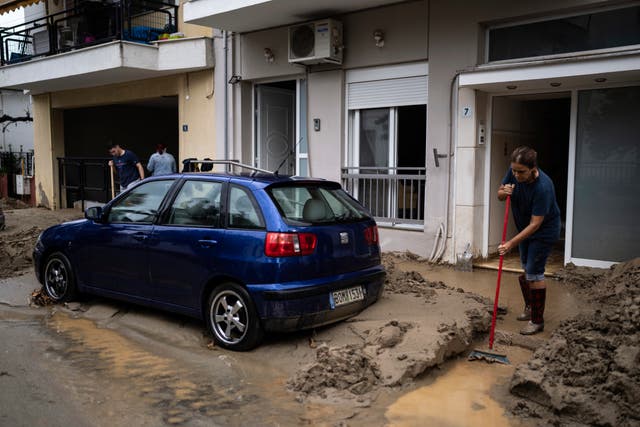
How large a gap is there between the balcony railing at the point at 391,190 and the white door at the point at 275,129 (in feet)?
7.06

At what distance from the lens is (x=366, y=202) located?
10.6 metres

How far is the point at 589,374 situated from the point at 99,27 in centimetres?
1522

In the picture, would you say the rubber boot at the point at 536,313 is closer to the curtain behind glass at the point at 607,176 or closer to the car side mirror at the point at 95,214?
the curtain behind glass at the point at 607,176

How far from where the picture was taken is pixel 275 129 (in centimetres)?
1293

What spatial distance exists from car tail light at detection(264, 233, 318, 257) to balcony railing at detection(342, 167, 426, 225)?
469 centimetres

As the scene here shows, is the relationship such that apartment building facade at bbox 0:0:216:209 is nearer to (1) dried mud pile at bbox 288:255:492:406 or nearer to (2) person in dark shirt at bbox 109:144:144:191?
(2) person in dark shirt at bbox 109:144:144:191

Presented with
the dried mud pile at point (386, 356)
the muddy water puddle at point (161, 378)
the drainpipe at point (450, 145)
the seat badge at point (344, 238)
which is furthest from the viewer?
the drainpipe at point (450, 145)

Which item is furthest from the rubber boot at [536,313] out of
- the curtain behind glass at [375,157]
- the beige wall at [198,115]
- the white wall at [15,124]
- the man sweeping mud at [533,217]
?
the white wall at [15,124]

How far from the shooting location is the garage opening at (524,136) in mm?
9242

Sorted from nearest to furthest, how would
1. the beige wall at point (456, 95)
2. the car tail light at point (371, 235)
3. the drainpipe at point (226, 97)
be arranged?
the car tail light at point (371, 235) → the beige wall at point (456, 95) → the drainpipe at point (226, 97)

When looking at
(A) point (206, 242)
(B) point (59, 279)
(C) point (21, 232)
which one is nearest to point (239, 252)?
(A) point (206, 242)

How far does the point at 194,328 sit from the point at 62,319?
1.64 metres

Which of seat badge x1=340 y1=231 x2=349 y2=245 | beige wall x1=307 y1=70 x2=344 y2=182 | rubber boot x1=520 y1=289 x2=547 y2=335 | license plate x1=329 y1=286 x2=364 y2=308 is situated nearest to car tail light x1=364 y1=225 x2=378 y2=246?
seat badge x1=340 y1=231 x2=349 y2=245

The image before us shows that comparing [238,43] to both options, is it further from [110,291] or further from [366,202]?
[110,291]
